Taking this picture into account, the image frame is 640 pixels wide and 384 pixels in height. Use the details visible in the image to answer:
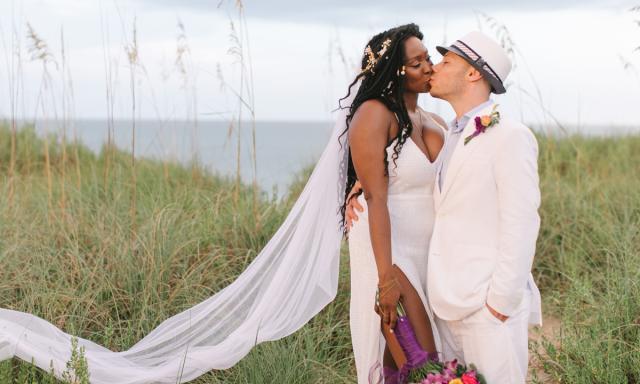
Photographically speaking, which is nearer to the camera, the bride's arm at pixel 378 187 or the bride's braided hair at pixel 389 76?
the bride's arm at pixel 378 187

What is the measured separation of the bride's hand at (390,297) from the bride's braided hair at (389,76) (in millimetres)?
468

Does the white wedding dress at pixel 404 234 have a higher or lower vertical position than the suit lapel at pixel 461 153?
lower

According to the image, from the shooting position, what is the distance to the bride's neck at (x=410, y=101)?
140 inches

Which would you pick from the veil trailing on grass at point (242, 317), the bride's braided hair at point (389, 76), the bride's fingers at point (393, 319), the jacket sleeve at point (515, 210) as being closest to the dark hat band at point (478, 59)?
the jacket sleeve at point (515, 210)

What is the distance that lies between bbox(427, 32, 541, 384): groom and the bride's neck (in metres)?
0.30

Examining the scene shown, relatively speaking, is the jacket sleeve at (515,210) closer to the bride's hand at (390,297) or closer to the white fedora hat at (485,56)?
the white fedora hat at (485,56)

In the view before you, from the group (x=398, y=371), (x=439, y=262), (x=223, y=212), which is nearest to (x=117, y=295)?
(x=223, y=212)

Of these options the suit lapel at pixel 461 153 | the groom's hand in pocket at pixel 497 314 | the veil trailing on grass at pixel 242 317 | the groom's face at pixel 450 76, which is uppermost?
the groom's face at pixel 450 76

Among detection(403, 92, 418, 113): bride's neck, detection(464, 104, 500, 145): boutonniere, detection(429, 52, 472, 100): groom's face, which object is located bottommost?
detection(464, 104, 500, 145): boutonniere

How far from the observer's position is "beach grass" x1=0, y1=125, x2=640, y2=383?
4.44m

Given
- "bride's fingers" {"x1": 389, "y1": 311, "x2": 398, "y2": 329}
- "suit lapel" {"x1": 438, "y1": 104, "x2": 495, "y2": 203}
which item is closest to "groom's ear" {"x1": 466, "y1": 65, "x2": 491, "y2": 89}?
"suit lapel" {"x1": 438, "y1": 104, "x2": 495, "y2": 203}

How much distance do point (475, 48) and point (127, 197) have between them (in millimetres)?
4221

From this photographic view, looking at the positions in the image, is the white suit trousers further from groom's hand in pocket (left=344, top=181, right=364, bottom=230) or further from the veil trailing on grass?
the veil trailing on grass

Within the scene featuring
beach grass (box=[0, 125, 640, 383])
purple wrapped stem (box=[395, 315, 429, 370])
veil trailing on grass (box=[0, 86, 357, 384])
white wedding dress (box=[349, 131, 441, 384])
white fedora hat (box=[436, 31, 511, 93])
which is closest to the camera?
white fedora hat (box=[436, 31, 511, 93])
